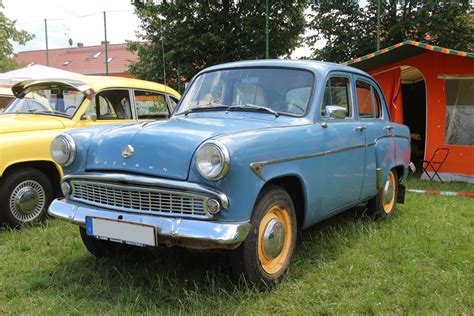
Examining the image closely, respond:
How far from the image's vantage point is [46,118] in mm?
5211

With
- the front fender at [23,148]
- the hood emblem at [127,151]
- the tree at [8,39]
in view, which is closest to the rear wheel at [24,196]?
the front fender at [23,148]

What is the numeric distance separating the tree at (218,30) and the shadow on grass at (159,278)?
477 inches

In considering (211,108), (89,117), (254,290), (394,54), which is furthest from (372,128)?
(394,54)

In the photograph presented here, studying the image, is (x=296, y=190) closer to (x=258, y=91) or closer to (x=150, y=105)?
(x=258, y=91)

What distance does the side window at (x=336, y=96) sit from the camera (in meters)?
3.77

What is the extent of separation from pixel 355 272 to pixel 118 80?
3.95 metres

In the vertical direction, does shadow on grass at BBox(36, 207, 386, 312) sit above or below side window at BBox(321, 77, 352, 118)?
below

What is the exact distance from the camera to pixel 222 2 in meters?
16.0

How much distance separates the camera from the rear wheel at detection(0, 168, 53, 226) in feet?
14.8

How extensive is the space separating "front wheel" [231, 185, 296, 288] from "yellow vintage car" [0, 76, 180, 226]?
2.83 metres

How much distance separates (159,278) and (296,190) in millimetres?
1243

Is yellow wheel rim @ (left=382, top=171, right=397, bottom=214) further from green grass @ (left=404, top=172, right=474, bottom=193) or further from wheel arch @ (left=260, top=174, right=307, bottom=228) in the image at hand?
green grass @ (left=404, top=172, right=474, bottom=193)

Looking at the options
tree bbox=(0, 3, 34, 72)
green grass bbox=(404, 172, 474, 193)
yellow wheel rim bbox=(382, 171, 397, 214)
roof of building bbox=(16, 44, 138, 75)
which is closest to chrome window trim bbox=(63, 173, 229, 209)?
yellow wheel rim bbox=(382, 171, 397, 214)

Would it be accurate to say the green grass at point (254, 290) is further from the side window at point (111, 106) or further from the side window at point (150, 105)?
the side window at point (150, 105)
